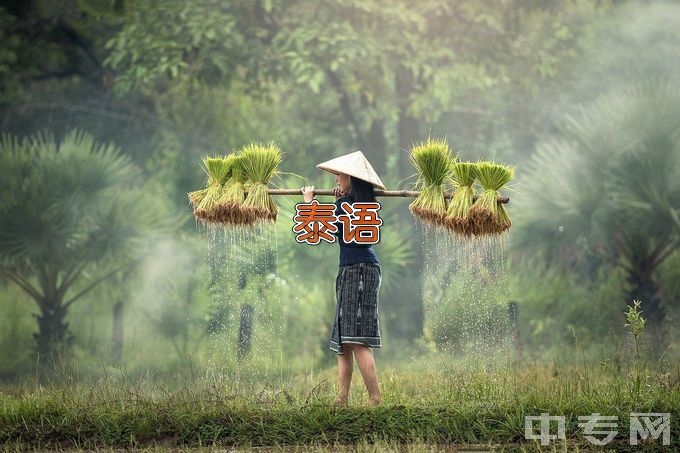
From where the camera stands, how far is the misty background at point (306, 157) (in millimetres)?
13344

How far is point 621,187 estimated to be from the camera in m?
13.8

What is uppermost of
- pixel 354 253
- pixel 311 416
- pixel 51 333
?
pixel 354 253

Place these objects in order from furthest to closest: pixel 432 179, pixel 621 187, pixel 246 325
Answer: pixel 246 325
pixel 621 187
pixel 432 179

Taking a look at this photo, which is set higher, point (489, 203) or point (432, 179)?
point (432, 179)

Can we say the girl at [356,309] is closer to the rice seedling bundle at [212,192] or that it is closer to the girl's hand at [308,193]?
the girl's hand at [308,193]

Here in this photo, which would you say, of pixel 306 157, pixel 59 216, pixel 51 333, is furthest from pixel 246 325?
pixel 306 157

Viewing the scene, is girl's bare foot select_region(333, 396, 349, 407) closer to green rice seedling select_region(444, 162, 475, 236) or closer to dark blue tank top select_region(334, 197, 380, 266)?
dark blue tank top select_region(334, 197, 380, 266)

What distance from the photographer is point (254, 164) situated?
798 cm

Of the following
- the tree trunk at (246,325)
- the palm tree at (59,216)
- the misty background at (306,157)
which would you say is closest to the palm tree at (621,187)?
the misty background at (306,157)

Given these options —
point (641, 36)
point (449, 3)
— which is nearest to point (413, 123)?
point (449, 3)

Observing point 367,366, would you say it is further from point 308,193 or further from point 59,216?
point 59,216

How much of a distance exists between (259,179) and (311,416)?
1953 millimetres

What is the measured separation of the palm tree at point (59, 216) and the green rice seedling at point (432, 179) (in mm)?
6265

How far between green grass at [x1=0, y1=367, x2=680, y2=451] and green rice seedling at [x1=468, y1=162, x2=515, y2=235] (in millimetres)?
1221
